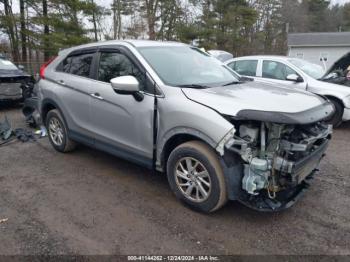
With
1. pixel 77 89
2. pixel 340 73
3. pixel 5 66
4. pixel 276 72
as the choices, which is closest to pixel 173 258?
pixel 77 89

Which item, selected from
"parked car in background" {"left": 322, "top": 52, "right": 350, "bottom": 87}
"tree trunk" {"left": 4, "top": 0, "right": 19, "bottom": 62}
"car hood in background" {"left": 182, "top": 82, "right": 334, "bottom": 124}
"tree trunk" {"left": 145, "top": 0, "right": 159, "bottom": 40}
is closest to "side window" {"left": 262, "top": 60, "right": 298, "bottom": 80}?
"parked car in background" {"left": 322, "top": 52, "right": 350, "bottom": 87}

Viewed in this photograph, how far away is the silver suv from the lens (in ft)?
9.62

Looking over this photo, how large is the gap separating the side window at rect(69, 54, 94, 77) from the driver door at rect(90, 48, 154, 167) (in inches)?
9.4

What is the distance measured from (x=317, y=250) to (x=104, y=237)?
6.41 feet

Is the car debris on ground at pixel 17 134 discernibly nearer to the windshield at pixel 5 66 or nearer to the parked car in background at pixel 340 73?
the windshield at pixel 5 66

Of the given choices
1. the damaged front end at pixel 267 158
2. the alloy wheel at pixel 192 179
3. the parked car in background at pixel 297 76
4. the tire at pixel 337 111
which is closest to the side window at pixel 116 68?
the alloy wheel at pixel 192 179

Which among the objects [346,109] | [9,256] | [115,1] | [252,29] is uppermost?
[115,1]

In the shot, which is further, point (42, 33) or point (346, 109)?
point (42, 33)

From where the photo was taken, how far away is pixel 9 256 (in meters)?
2.70

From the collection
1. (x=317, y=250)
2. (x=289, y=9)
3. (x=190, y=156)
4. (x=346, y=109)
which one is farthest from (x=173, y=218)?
(x=289, y=9)

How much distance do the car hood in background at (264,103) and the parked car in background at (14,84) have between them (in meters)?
7.36

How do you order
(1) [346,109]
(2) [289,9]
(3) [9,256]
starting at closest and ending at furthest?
1. (3) [9,256]
2. (1) [346,109]
3. (2) [289,9]

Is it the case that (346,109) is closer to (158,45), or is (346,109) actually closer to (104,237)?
(158,45)

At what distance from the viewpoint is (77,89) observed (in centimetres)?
448
